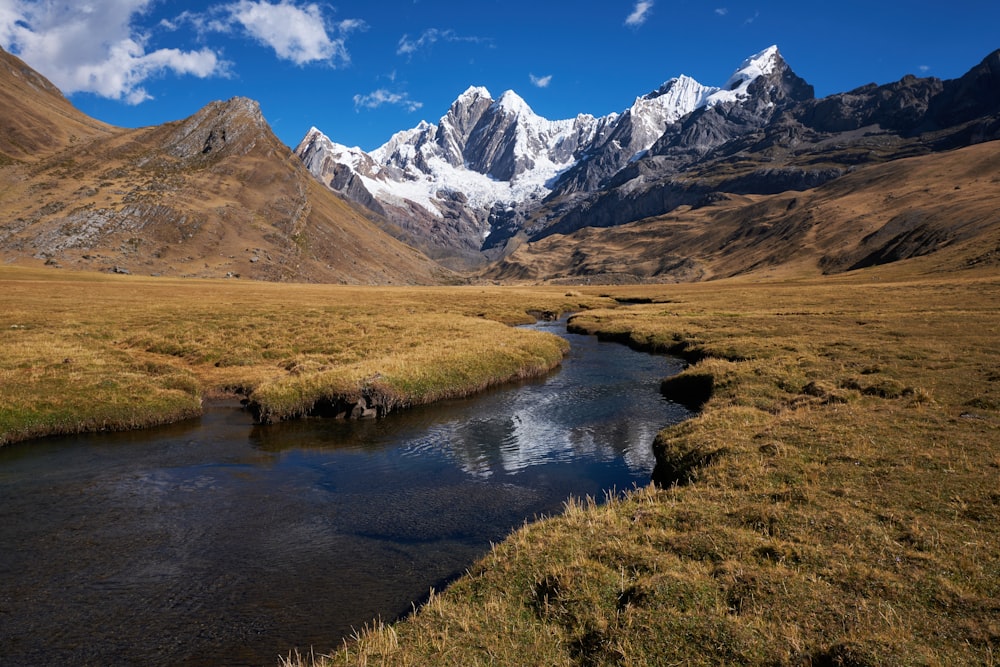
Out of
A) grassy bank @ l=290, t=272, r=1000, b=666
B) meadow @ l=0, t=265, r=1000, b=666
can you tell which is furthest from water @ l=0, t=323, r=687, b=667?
grassy bank @ l=290, t=272, r=1000, b=666

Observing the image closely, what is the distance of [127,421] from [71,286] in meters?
85.7

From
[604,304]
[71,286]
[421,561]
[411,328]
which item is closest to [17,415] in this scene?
[421,561]

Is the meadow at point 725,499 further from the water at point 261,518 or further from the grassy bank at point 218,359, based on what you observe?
the water at point 261,518

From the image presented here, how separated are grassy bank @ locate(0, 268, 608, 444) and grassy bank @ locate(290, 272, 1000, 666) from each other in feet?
65.9

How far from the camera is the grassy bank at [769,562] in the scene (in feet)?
30.6

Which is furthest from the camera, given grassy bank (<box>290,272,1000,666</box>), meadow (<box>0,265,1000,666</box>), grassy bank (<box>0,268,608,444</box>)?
grassy bank (<box>0,268,608,444</box>)

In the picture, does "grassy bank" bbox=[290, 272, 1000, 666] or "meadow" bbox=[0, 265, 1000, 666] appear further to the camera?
"meadow" bbox=[0, 265, 1000, 666]

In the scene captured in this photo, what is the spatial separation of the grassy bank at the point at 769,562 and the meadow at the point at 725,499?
0.16ft

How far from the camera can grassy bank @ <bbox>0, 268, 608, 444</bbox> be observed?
2995 cm

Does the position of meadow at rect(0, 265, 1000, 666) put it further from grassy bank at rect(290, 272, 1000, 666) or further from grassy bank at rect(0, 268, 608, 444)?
grassy bank at rect(0, 268, 608, 444)

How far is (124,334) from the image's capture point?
1850 inches

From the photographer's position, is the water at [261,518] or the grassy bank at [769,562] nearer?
the grassy bank at [769,562]

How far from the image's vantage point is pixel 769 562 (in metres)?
11.5

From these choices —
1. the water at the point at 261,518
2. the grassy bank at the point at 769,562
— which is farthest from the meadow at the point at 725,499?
the water at the point at 261,518
